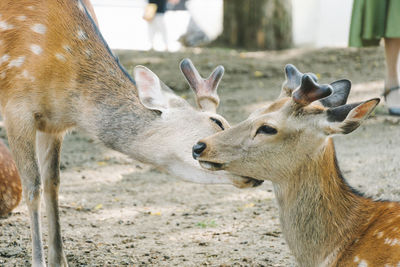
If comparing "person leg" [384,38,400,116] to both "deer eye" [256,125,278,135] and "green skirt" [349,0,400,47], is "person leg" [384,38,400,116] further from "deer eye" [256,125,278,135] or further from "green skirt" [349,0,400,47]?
"deer eye" [256,125,278,135]

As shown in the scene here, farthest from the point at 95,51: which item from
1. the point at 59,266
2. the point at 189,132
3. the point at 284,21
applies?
the point at 284,21

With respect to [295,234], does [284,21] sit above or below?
below

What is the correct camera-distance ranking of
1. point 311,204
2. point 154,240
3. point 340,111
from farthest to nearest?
point 154,240, point 311,204, point 340,111

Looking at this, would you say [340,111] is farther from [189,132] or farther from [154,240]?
[154,240]

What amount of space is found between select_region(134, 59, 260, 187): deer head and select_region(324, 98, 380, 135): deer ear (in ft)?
2.95

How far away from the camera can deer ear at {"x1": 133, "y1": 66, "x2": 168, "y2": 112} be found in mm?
4289

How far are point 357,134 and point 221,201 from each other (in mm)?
2296

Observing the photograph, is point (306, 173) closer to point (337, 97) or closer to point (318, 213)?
point (318, 213)

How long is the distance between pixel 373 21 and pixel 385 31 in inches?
7.8

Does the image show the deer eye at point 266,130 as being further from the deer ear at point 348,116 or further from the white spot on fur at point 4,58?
the white spot on fur at point 4,58

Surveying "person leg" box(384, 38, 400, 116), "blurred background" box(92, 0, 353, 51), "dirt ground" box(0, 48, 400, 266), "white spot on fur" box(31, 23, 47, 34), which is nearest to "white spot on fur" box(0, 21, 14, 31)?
"white spot on fur" box(31, 23, 47, 34)

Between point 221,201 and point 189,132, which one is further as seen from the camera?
point 221,201

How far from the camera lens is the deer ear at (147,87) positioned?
4289mm

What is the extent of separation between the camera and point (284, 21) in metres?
12.4
